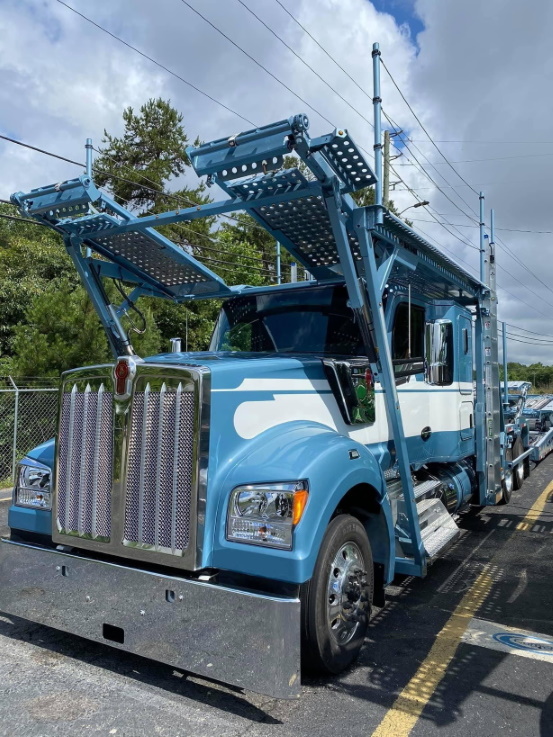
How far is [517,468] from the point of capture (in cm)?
909

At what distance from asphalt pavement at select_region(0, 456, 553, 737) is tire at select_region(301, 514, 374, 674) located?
0.20 metres

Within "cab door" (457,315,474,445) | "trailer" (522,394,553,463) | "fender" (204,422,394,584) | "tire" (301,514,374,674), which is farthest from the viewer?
"trailer" (522,394,553,463)

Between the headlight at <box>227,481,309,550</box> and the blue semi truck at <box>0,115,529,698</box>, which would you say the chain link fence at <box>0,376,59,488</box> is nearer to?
the blue semi truck at <box>0,115,529,698</box>

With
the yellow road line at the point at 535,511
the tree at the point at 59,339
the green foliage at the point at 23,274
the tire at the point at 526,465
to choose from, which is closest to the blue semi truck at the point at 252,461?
the yellow road line at the point at 535,511

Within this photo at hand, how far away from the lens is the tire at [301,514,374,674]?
304 cm

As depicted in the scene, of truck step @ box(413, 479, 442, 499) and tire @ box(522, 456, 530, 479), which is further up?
truck step @ box(413, 479, 442, 499)

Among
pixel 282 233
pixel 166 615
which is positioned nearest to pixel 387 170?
pixel 282 233

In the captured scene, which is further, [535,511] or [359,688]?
[535,511]

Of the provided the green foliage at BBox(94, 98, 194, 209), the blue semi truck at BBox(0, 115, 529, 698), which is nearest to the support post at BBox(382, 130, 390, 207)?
the green foliage at BBox(94, 98, 194, 209)

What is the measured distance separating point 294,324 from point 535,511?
5116 millimetres

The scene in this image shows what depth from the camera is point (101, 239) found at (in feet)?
16.1

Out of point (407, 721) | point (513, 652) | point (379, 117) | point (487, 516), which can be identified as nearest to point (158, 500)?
point (407, 721)

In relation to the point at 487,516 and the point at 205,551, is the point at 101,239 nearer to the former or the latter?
the point at 205,551

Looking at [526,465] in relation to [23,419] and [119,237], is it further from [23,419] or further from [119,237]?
[23,419]
